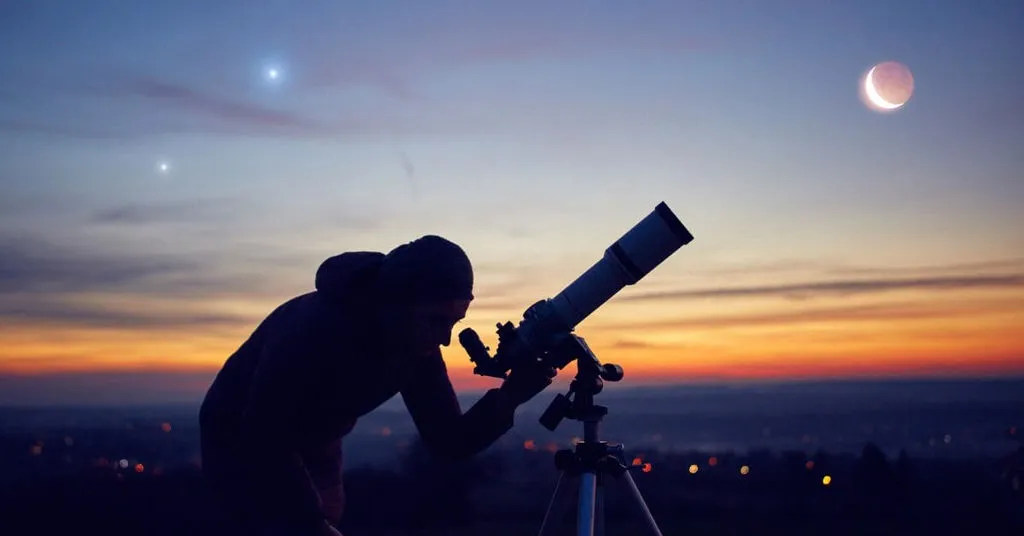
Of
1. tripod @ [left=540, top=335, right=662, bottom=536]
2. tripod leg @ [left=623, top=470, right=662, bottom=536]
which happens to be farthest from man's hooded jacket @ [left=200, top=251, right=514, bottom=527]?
tripod leg @ [left=623, top=470, right=662, bottom=536]

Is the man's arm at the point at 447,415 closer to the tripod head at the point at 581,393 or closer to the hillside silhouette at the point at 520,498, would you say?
the tripod head at the point at 581,393

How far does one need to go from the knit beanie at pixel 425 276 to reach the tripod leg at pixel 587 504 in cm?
120

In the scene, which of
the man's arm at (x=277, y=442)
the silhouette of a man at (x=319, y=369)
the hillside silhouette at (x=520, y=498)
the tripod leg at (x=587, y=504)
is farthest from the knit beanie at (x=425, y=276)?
the hillside silhouette at (x=520, y=498)

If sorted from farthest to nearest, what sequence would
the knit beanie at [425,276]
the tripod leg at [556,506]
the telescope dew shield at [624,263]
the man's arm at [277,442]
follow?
the telescope dew shield at [624,263] → the tripod leg at [556,506] → the knit beanie at [425,276] → the man's arm at [277,442]

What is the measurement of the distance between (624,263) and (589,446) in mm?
1082

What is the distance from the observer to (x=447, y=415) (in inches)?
216

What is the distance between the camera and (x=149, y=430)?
1558 inches

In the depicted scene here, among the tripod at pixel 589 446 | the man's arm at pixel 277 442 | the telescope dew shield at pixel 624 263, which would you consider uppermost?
the telescope dew shield at pixel 624 263

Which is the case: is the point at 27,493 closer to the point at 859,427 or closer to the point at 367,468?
the point at 367,468

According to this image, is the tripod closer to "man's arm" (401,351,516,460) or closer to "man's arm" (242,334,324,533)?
"man's arm" (401,351,516,460)

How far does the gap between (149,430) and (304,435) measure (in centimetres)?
3799

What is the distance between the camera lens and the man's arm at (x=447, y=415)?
536 centimetres

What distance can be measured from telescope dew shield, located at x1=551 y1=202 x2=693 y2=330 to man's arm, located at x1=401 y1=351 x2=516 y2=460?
0.66 metres

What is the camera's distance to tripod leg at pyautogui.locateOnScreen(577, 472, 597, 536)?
4.84 metres
